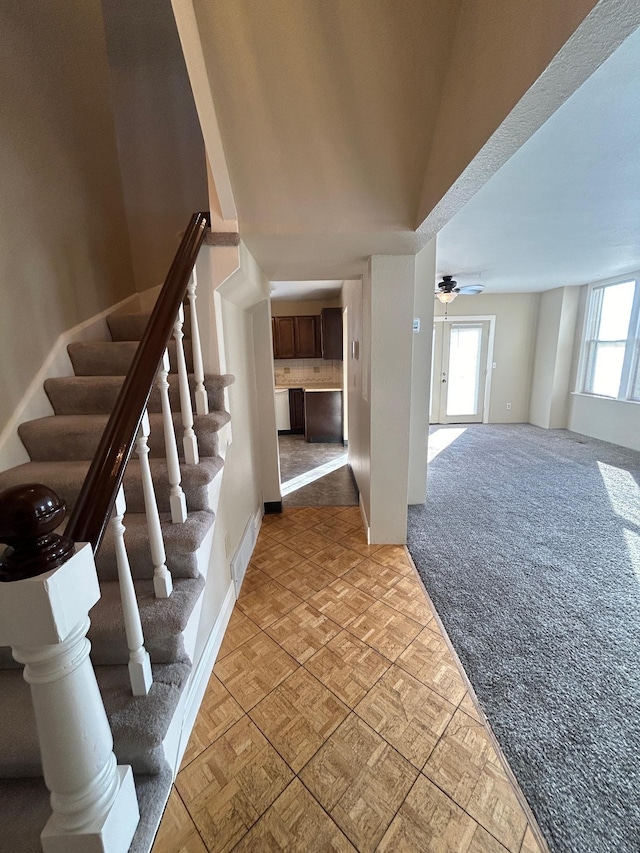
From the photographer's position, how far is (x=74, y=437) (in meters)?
1.58

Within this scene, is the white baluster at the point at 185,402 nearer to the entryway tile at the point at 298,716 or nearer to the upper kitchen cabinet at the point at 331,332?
the entryway tile at the point at 298,716

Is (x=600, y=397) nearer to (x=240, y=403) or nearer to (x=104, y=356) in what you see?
(x=240, y=403)

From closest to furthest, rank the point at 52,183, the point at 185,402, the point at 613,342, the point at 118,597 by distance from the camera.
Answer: the point at 118,597 → the point at 185,402 → the point at 52,183 → the point at 613,342

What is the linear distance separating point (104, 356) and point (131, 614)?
1568mm

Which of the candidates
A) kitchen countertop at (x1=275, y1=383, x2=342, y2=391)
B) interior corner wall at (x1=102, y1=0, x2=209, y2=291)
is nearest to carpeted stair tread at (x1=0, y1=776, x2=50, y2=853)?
interior corner wall at (x1=102, y1=0, x2=209, y2=291)

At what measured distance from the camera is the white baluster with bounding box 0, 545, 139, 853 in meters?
0.59

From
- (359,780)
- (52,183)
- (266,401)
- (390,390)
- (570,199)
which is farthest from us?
(266,401)

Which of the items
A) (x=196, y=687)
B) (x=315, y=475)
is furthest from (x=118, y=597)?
(x=315, y=475)

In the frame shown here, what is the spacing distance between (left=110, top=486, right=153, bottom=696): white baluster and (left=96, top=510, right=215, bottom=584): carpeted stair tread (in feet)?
0.86

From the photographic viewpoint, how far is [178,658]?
114 cm

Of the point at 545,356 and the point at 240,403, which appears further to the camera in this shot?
the point at 545,356

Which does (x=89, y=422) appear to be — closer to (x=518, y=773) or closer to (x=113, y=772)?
(x=113, y=772)

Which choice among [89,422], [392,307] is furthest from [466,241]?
[89,422]

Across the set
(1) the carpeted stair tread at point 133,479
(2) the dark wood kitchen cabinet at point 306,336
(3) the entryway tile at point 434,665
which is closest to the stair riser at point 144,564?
(1) the carpeted stair tread at point 133,479
